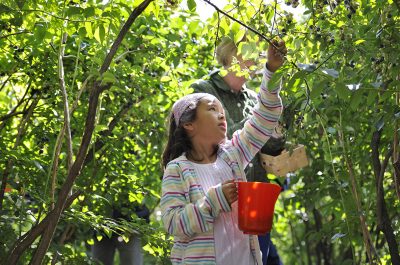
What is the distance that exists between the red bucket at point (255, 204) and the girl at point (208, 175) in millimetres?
91

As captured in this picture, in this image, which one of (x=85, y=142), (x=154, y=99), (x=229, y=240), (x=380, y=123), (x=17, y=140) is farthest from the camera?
(x=154, y=99)

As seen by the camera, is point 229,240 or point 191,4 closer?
point 191,4

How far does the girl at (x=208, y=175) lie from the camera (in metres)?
3.09

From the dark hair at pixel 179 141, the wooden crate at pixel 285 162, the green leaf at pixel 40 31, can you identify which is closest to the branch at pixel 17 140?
the green leaf at pixel 40 31

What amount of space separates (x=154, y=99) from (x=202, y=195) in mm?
2093

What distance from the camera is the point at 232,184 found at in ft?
9.91

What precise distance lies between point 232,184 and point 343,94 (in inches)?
22.7

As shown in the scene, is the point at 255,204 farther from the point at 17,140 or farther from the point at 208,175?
the point at 17,140

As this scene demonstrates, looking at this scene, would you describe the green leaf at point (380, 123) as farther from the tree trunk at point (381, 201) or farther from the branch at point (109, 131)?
the branch at point (109, 131)

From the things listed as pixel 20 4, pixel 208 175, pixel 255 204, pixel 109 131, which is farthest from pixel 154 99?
pixel 255 204

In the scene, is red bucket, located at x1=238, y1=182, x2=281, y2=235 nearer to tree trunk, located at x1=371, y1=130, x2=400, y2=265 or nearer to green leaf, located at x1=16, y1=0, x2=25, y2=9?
tree trunk, located at x1=371, y1=130, x2=400, y2=265

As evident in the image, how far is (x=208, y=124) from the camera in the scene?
3455mm

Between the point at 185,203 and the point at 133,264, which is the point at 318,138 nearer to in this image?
the point at 133,264

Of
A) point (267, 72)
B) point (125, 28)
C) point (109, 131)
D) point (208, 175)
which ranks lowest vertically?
point (208, 175)
